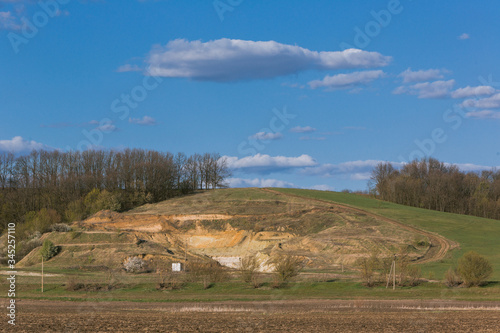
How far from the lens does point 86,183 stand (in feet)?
313

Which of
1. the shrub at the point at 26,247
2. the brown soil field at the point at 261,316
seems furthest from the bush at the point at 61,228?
the brown soil field at the point at 261,316

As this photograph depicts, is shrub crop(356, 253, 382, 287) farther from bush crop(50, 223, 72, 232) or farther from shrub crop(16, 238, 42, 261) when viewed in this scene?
bush crop(50, 223, 72, 232)

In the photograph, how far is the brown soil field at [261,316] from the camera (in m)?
21.7

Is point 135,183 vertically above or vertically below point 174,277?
above

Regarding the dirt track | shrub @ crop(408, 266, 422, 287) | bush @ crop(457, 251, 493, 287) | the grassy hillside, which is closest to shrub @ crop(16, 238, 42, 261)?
the dirt track

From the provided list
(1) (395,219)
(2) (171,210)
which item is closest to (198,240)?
(2) (171,210)

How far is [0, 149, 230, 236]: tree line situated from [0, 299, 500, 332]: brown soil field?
2195 inches

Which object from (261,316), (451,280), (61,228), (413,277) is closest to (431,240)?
(413,277)

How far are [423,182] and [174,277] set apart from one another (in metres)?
88.2

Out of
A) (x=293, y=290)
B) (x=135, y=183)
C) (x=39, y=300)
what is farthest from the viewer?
(x=135, y=183)

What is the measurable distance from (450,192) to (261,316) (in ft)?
298

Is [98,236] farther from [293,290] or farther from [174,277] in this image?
[293,290]

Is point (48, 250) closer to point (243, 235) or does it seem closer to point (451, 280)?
point (243, 235)

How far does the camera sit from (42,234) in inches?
2830
